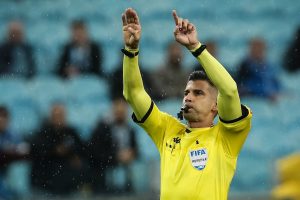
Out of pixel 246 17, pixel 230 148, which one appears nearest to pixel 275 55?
pixel 246 17

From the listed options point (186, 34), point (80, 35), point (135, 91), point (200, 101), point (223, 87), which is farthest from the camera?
point (80, 35)

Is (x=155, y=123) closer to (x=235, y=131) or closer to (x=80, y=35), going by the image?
(x=235, y=131)

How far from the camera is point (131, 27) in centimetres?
549

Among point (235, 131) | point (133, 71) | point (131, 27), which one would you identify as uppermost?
point (131, 27)

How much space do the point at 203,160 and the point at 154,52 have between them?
584 cm

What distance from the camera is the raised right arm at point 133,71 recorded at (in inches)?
216

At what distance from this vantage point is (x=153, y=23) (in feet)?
37.4

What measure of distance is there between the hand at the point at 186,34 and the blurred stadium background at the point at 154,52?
13.1 feet

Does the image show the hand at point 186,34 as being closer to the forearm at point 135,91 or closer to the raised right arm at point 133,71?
the raised right arm at point 133,71

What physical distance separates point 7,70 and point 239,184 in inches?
Answer: 126

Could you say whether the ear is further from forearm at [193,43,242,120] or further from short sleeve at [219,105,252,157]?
forearm at [193,43,242,120]

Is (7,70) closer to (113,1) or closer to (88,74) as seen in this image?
(88,74)

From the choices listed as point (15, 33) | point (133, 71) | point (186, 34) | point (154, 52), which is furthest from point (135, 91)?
point (154, 52)

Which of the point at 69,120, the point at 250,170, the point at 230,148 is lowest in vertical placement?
the point at 230,148
